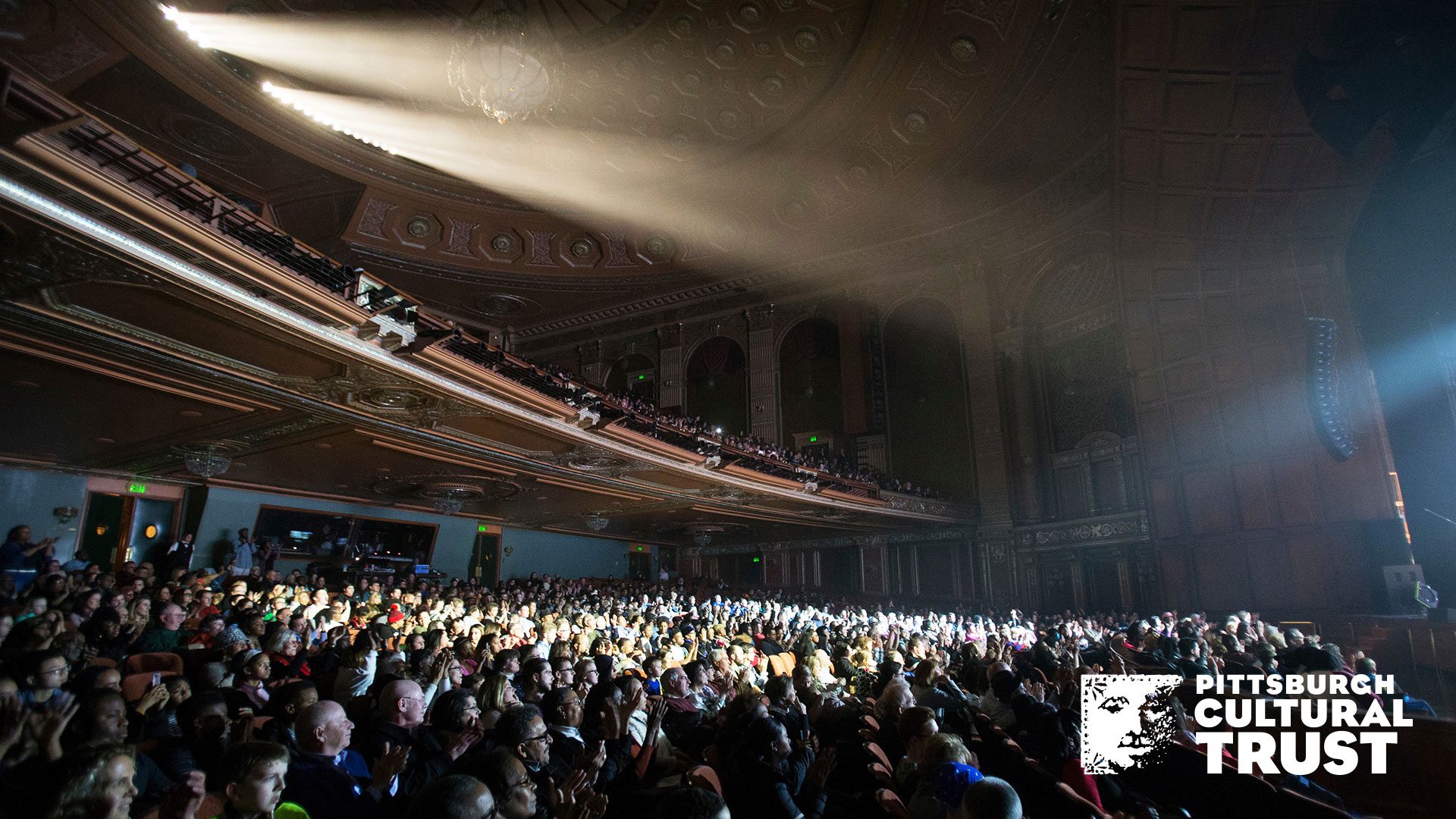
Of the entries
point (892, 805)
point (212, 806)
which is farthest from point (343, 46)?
point (892, 805)

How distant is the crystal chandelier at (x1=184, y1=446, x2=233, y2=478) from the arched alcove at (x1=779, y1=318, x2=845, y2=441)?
14.9 m

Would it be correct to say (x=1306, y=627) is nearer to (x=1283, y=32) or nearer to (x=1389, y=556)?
(x=1389, y=556)

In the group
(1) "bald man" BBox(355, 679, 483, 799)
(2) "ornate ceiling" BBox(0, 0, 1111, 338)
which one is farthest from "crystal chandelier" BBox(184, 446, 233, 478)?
(1) "bald man" BBox(355, 679, 483, 799)

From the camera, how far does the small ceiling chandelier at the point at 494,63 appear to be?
1219 cm

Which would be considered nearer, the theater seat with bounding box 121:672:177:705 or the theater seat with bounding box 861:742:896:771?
the theater seat with bounding box 861:742:896:771

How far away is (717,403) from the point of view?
24422mm

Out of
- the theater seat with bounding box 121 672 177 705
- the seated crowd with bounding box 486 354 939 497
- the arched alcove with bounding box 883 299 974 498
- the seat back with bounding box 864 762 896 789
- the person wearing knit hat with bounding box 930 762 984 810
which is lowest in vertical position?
the seat back with bounding box 864 762 896 789

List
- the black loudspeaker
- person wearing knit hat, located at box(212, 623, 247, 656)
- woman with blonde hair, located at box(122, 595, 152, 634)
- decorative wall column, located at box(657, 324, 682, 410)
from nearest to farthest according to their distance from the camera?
1. person wearing knit hat, located at box(212, 623, 247, 656)
2. woman with blonde hair, located at box(122, 595, 152, 634)
3. the black loudspeaker
4. decorative wall column, located at box(657, 324, 682, 410)

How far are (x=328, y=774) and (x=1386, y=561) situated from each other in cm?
1554

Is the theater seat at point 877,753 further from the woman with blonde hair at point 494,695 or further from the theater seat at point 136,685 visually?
the theater seat at point 136,685

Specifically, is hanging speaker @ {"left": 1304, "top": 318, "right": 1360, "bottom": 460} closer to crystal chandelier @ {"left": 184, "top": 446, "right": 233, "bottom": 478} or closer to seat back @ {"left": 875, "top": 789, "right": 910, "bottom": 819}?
seat back @ {"left": 875, "top": 789, "right": 910, "bottom": 819}

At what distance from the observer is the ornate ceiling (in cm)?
1417

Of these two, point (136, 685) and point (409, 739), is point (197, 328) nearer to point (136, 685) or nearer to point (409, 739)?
point (136, 685)

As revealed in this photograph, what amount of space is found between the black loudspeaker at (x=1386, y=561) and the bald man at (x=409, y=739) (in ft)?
47.3
